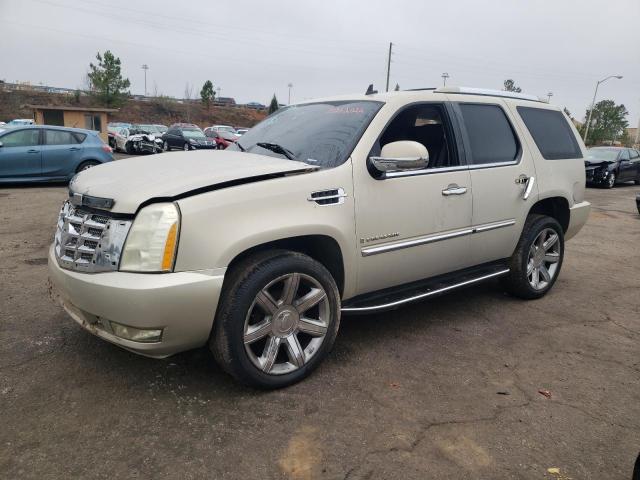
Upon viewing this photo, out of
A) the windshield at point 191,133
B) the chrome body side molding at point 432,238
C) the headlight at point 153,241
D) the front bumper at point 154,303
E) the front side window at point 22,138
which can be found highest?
the windshield at point 191,133

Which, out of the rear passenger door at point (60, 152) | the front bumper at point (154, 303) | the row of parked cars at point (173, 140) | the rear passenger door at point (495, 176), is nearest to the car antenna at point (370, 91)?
the rear passenger door at point (495, 176)

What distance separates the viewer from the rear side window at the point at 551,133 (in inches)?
179

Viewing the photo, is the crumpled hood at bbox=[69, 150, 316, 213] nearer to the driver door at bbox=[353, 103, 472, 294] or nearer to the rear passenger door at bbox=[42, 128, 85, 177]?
the driver door at bbox=[353, 103, 472, 294]

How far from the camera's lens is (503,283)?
187 inches

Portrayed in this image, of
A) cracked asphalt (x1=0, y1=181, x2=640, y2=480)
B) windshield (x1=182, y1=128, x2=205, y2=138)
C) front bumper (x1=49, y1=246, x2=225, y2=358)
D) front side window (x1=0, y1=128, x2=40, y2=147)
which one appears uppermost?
windshield (x1=182, y1=128, x2=205, y2=138)

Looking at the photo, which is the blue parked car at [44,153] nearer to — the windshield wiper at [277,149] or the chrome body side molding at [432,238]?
the windshield wiper at [277,149]

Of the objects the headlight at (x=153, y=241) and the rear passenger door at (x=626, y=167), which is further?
the rear passenger door at (x=626, y=167)

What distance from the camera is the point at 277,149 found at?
3.51 meters

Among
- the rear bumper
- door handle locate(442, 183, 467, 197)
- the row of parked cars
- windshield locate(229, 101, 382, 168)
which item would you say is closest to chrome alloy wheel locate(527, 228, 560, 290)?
the rear bumper

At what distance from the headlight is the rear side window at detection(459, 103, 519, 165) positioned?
248 centimetres

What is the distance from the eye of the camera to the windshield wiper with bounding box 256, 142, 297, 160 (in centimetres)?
337

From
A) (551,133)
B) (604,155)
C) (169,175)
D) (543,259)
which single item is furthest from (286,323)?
(604,155)

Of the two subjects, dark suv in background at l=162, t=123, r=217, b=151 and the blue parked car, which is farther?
dark suv in background at l=162, t=123, r=217, b=151

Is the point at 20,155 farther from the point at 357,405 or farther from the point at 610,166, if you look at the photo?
the point at 610,166
